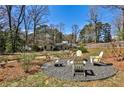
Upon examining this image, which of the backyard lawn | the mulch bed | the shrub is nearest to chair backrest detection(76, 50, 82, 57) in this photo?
the backyard lawn

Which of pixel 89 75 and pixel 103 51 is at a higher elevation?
pixel 103 51

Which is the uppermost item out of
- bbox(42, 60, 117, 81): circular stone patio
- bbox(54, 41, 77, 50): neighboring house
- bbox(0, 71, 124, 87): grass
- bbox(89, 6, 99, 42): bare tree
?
bbox(89, 6, 99, 42): bare tree

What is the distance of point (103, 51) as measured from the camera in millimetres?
6617

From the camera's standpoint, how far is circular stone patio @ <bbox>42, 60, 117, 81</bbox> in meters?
6.25

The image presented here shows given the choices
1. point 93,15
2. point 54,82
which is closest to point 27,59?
point 54,82

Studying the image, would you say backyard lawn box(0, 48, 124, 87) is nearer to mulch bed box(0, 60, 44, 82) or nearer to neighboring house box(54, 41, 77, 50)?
mulch bed box(0, 60, 44, 82)

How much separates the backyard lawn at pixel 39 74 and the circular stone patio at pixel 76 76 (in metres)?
0.10

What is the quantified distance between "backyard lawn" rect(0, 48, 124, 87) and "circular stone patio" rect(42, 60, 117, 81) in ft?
0.31

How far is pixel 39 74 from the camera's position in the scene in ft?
21.2

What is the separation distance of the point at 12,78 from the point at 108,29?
2507mm
